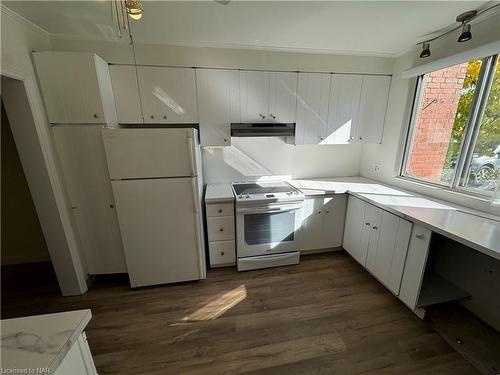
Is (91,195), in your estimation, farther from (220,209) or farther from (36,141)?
(220,209)

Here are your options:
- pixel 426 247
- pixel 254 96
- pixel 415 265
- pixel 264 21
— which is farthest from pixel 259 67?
pixel 415 265

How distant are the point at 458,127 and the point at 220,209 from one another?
248 centimetres

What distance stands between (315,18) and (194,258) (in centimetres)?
243

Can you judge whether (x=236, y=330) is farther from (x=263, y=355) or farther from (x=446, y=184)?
(x=446, y=184)

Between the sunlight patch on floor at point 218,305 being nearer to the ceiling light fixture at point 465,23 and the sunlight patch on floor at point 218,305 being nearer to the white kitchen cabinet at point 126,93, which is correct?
the white kitchen cabinet at point 126,93

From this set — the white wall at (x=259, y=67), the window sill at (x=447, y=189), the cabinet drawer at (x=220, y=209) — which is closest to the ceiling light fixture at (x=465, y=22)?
the white wall at (x=259, y=67)

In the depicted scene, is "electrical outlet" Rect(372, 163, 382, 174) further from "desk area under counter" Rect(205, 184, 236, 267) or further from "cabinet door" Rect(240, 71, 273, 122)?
"desk area under counter" Rect(205, 184, 236, 267)

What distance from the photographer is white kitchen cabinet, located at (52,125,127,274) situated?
1.91 metres

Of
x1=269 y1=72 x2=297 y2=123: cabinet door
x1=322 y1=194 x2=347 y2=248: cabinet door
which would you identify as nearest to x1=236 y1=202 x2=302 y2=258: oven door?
x1=322 y1=194 x2=347 y2=248: cabinet door

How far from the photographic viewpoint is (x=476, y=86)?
6.06 feet

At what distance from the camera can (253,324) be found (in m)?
1.82

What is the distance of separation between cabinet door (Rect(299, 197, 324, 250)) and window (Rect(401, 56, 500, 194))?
3.99 feet

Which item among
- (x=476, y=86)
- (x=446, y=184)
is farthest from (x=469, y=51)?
(x=446, y=184)

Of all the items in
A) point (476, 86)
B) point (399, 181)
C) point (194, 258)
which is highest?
point (476, 86)
